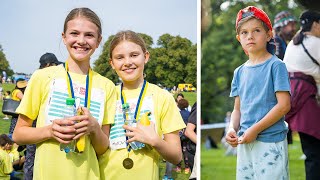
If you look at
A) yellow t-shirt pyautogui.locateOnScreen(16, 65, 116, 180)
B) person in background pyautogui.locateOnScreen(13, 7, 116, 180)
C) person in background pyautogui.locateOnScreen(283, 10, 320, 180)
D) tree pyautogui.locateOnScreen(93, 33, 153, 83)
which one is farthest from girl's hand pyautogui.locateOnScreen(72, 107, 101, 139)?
person in background pyautogui.locateOnScreen(283, 10, 320, 180)

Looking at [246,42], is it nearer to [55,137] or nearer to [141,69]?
[141,69]

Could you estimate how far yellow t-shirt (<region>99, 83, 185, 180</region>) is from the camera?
9.27 feet

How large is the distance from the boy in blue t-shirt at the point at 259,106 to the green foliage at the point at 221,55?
0.28 metres

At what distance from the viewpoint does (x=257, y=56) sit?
3.02 m

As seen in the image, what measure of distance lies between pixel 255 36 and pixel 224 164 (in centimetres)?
121

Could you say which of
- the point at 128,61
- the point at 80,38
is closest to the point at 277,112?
the point at 128,61

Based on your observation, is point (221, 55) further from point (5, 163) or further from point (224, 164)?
point (5, 163)

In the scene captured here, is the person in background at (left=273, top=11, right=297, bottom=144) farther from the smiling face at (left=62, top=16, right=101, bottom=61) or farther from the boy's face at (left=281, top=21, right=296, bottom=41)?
the smiling face at (left=62, top=16, right=101, bottom=61)

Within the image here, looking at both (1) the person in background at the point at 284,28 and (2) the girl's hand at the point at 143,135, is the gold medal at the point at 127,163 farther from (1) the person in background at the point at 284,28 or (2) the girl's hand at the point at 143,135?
(1) the person in background at the point at 284,28

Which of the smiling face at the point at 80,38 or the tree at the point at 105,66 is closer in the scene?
the smiling face at the point at 80,38

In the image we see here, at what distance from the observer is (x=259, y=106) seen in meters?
2.95

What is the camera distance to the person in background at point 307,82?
131 inches

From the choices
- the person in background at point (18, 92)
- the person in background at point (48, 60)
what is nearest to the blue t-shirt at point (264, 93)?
the person in background at point (48, 60)

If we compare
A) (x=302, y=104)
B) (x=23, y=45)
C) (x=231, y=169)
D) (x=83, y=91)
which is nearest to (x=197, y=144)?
(x=231, y=169)
